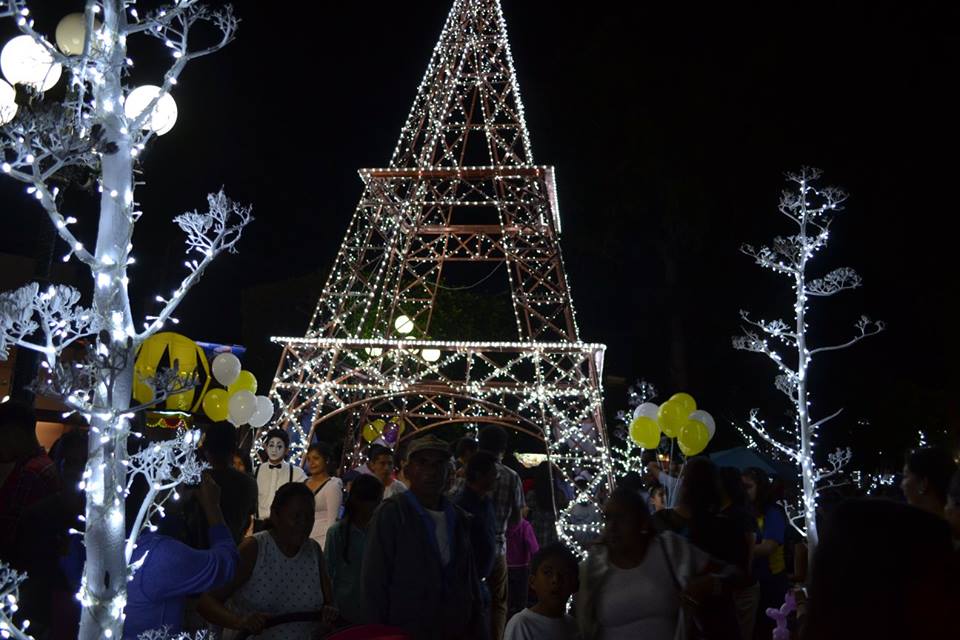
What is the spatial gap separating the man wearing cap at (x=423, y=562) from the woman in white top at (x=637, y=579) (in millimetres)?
588

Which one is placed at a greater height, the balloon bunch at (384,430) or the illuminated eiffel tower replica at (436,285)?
the illuminated eiffel tower replica at (436,285)

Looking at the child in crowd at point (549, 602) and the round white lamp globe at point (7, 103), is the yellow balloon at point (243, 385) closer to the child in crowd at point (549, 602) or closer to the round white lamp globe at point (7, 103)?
the round white lamp globe at point (7, 103)

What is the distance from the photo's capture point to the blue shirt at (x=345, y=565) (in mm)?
4914

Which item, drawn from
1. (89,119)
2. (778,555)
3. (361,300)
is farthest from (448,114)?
(89,119)

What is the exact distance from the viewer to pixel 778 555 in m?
7.12

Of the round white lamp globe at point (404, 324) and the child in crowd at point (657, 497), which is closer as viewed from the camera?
the child in crowd at point (657, 497)

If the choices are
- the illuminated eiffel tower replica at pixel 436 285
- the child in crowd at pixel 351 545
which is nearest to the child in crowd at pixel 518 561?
the child in crowd at pixel 351 545

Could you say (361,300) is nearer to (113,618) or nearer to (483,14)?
(483,14)

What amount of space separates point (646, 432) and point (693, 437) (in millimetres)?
1073

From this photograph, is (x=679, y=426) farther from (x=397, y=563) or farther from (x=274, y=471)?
(x=397, y=563)

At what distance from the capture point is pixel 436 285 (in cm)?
2112

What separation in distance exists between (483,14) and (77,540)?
18142 millimetres

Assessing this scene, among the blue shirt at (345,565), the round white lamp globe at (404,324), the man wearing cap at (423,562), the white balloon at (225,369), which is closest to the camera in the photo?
the man wearing cap at (423,562)

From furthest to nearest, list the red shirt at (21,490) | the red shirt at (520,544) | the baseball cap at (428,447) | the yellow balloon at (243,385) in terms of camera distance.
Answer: the yellow balloon at (243,385)
the red shirt at (520,544)
the baseball cap at (428,447)
the red shirt at (21,490)
